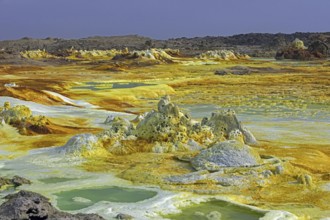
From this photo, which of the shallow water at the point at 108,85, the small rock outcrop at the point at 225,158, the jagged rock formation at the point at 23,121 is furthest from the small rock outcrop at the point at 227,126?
the shallow water at the point at 108,85

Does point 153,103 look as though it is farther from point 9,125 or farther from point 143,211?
point 143,211

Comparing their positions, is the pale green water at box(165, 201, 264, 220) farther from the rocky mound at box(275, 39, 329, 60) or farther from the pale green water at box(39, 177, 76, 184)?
the rocky mound at box(275, 39, 329, 60)

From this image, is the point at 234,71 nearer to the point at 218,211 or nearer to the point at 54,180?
the point at 54,180

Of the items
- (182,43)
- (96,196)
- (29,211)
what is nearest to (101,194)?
(96,196)

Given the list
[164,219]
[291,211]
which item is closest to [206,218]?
[164,219]

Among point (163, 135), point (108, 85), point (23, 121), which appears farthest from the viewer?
point (108, 85)
